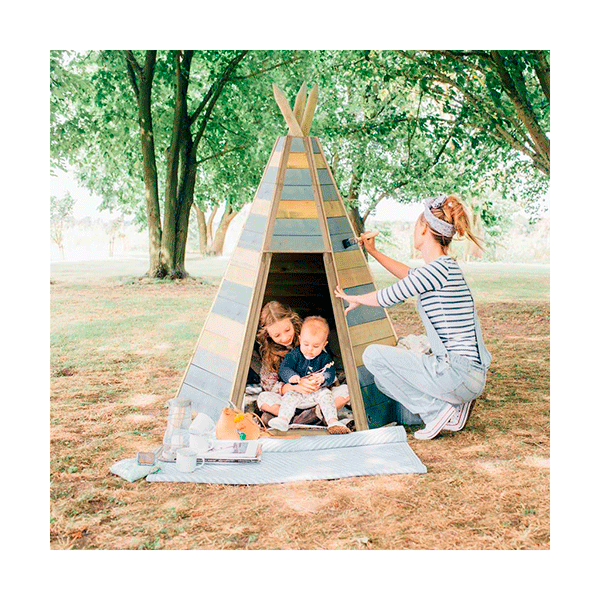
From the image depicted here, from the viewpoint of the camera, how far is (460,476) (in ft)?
13.0

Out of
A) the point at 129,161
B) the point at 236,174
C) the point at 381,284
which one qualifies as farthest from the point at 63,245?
the point at 381,284

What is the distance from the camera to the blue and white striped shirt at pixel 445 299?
4.27 m

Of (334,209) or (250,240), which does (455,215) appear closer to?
(334,209)

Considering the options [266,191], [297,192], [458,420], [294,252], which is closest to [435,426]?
[458,420]

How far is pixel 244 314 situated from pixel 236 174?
5.73m

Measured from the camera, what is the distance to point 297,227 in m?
4.44

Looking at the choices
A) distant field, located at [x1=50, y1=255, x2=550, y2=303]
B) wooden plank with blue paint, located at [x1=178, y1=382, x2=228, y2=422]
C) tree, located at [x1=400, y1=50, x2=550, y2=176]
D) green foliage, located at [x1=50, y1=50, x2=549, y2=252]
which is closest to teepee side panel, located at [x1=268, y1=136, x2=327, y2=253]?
wooden plank with blue paint, located at [x1=178, y1=382, x2=228, y2=422]

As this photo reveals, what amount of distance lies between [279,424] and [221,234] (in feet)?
22.8

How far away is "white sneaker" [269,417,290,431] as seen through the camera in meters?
4.42

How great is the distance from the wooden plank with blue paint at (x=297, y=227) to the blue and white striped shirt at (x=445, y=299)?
56 centimetres

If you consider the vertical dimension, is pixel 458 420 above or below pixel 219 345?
below

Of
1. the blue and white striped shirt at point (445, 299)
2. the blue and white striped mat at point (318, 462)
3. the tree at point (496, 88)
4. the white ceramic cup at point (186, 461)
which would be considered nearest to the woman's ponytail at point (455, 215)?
the blue and white striped shirt at point (445, 299)

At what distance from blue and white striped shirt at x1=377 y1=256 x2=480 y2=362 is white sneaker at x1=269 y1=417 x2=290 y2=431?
94 cm

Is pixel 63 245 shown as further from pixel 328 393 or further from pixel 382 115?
pixel 328 393
